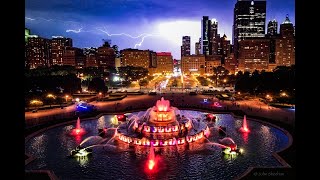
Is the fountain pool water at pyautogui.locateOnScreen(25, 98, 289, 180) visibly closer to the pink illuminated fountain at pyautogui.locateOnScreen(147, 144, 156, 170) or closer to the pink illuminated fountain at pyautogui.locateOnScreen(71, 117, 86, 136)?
the pink illuminated fountain at pyautogui.locateOnScreen(147, 144, 156, 170)

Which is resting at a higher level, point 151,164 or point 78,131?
point 78,131

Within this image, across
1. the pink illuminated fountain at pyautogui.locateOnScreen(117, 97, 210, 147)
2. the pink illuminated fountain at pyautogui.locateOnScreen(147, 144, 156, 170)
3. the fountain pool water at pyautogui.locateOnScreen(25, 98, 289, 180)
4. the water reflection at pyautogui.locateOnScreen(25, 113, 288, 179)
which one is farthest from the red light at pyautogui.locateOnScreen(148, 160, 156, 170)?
the pink illuminated fountain at pyautogui.locateOnScreen(117, 97, 210, 147)

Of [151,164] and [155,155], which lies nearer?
[151,164]

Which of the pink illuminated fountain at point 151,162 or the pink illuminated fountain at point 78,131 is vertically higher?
the pink illuminated fountain at point 78,131

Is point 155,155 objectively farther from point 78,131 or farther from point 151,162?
point 78,131

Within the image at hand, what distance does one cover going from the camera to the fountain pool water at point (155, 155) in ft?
75.3

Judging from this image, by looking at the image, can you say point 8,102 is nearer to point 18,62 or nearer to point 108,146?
point 18,62

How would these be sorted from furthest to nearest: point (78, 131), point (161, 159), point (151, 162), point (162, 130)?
point (78, 131) < point (162, 130) < point (161, 159) < point (151, 162)

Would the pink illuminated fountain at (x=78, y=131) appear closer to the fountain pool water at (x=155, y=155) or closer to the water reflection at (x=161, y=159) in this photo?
the fountain pool water at (x=155, y=155)

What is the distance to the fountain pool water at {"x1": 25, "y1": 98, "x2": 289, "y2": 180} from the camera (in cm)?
2294

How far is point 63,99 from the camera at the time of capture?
206ft

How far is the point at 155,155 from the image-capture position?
89.0ft

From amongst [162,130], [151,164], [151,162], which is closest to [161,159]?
[151,162]

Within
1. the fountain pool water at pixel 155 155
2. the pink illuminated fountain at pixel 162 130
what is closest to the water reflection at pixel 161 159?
the fountain pool water at pixel 155 155
